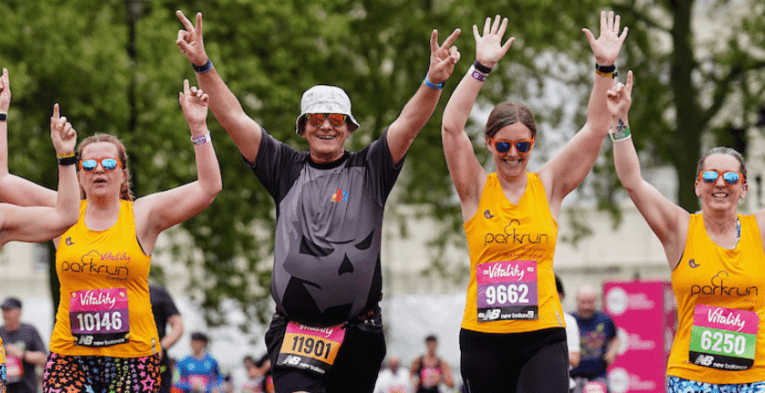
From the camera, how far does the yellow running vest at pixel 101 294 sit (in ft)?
19.2

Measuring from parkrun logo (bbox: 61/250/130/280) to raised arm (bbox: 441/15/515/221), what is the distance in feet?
6.13

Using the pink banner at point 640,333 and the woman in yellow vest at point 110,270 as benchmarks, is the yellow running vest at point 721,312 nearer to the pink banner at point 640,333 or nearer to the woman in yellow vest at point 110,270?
the woman in yellow vest at point 110,270

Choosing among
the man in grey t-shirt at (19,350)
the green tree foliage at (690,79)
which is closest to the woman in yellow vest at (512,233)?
the man in grey t-shirt at (19,350)

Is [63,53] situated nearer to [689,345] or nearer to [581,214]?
[581,214]

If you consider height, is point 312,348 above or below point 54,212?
below

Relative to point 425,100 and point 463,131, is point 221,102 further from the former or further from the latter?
point 463,131

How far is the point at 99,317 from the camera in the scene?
5.83 meters

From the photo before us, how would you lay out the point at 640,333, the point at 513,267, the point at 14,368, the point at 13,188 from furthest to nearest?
the point at 640,333 < the point at 14,368 < the point at 13,188 < the point at 513,267

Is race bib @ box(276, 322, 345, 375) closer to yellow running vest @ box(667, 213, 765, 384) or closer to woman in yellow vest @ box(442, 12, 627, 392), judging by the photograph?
woman in yellow vest @ box(442, 12, 627, 392)

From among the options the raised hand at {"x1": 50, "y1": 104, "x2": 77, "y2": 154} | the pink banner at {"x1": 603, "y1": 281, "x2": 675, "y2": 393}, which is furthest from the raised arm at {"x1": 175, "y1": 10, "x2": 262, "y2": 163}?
the pink banner at {"x1": 603, "y1": 281, "x2": 675, "y2": 393}

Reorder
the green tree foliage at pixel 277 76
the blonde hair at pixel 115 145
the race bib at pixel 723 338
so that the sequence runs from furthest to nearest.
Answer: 1. the green tree foliage at pixel 277 76
2. the blonde hair at pixel 115 145
3. the race bib at pixel 723 338

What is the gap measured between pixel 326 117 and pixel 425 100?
0.51m

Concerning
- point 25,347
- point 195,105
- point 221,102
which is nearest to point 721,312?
point 221,102

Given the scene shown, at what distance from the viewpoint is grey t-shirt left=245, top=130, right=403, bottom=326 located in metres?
5.31
